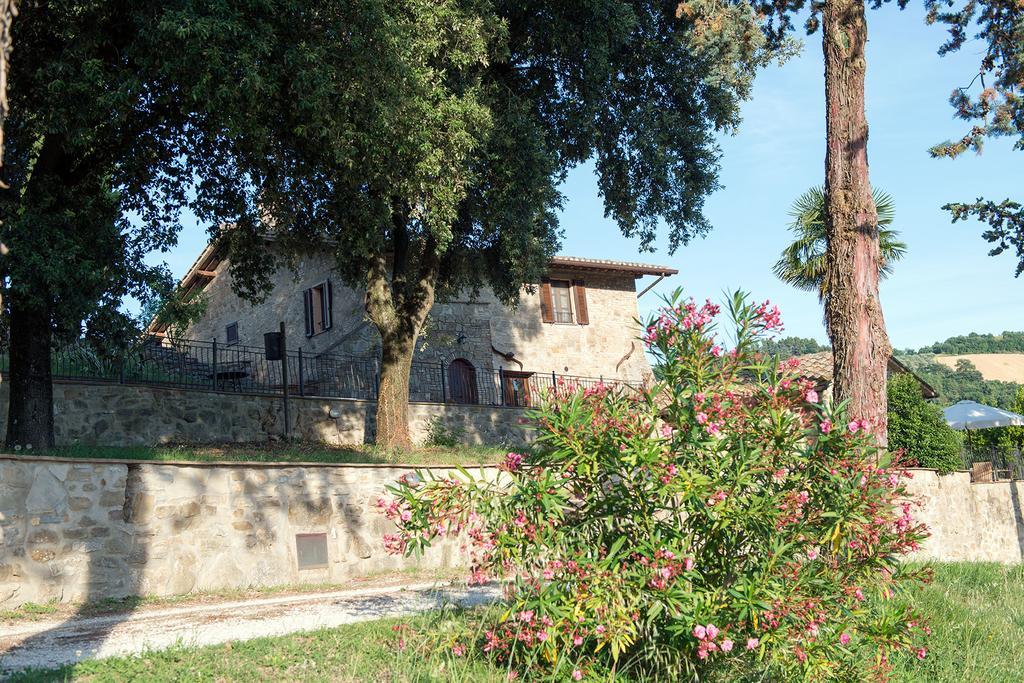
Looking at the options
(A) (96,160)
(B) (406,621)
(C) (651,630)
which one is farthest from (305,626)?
(A) (96,160)

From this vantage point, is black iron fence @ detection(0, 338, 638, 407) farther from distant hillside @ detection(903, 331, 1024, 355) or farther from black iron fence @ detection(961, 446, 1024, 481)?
distant hillside @ detection(903, 331, 1024, 355)

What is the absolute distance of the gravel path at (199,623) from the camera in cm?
651

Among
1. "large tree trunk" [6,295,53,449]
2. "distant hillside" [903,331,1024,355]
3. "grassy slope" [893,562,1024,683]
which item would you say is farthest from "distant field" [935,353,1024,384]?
"large tree trunk" [6,295,53,449]

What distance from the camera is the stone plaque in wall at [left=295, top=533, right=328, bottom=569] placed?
11.4 meters

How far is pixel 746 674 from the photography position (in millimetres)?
→ 6312

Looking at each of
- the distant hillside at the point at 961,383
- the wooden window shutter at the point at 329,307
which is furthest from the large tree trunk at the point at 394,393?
the distant hillside at the point at 961,383

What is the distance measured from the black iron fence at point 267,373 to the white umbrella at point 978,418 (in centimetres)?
1131

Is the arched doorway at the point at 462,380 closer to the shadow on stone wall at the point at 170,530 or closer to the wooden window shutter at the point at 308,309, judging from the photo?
→ the wooden window shutter at the point at 308,309

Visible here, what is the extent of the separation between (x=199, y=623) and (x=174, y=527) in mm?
2643

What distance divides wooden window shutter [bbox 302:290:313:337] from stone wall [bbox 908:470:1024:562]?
16.8 m

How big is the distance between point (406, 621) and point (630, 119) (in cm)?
1416

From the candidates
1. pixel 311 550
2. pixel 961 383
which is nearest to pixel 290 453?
pixel 311 550

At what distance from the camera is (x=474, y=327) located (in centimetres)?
2705

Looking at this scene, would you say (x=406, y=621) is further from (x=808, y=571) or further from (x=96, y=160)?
(x=96, y=160)
